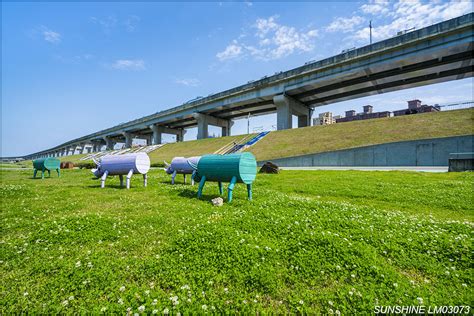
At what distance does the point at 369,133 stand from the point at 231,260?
36.2m

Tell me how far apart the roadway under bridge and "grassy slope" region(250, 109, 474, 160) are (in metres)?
11.3

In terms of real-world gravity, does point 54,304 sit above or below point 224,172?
below

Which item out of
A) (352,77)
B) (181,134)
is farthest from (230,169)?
(181,134)

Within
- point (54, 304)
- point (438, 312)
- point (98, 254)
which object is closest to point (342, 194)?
point (438, 312)

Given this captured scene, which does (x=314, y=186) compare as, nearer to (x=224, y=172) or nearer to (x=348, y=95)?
(x=224, y=172)

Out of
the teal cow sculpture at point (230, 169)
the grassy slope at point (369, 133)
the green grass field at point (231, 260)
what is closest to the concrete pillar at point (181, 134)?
the grassy slope at point (369, 133)

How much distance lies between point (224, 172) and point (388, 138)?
Result: 30.4 metres

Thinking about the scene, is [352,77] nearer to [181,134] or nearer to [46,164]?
[46,164]

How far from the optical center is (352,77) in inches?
1857

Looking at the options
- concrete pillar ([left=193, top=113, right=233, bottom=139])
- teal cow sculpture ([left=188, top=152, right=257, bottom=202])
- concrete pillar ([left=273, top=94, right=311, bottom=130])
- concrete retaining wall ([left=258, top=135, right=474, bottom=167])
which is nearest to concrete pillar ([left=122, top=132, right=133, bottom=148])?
concrete pillar ([left=193, top=113, right=233, bottom=139])

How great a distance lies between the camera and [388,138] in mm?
31078

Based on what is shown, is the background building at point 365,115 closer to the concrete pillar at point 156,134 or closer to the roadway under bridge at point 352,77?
the roadway under bridge at point 352,77

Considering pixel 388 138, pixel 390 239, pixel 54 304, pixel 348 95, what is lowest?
pixel 54 304

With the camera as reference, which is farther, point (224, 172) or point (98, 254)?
point (224, 172)
